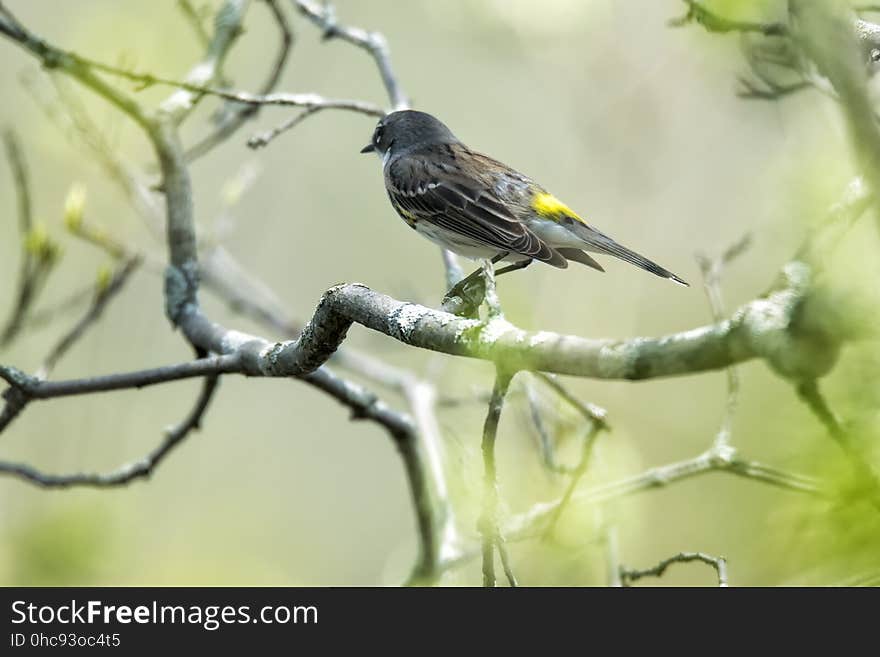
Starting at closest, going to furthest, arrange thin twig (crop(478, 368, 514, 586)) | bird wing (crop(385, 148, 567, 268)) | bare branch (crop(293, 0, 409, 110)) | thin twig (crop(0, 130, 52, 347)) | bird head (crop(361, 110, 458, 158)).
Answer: thin twig (crop(478, 368, 514, 586)) → thin twig (crop(0, 130, 52, 347)) → bare branch (crop(293, 0, 409, 110)) → bird wing (crop(385, 148, 567, 268)) → bird head (crop(361, 110, 458, 158))

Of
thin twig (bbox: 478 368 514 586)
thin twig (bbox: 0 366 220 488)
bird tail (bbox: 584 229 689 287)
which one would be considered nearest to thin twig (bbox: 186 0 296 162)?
thin twig (bbox: 0 366 220 488)

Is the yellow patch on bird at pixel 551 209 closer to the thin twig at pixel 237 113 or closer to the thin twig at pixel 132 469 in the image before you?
the thin twig at pixel 237 113

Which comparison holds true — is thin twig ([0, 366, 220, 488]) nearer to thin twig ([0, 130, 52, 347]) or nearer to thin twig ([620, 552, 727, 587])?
thin twig ([0, 130, 52, 347])

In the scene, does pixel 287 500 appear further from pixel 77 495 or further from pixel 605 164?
pixel 605 164

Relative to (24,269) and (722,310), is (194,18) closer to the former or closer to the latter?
(24,269)

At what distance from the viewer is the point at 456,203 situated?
5.27m

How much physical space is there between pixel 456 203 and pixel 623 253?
3.23ft

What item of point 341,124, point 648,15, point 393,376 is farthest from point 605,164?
point 341,124

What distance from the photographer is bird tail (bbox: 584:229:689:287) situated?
456 cm

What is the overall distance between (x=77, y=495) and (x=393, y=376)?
222 cm

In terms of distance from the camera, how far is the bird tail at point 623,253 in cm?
456

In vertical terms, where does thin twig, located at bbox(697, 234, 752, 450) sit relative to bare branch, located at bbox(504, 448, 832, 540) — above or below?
above

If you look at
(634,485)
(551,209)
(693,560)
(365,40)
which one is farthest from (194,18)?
(693,560)

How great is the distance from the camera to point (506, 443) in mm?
5184
